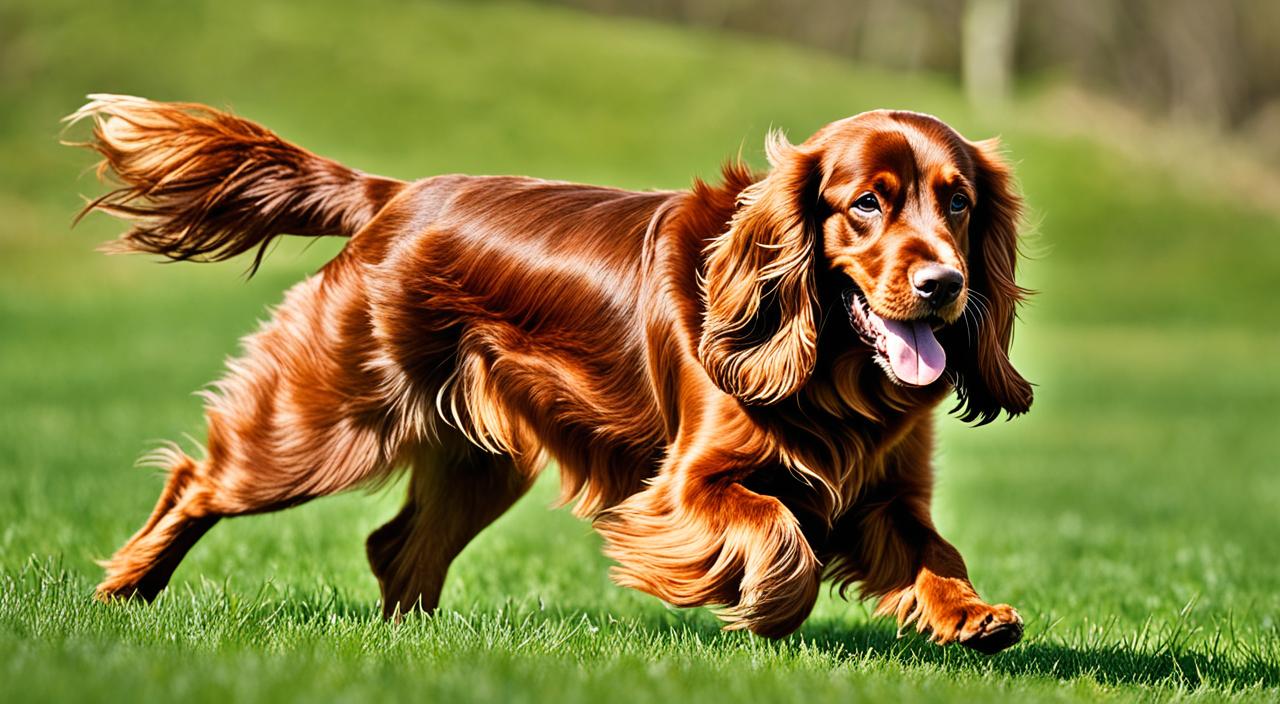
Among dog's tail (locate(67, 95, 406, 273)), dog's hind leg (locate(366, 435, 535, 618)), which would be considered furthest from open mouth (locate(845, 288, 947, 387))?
dog's tail (locate(67, 95, 406, 273))

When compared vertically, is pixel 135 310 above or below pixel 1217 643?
below

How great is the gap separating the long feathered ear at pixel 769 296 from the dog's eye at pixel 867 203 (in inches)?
5.9

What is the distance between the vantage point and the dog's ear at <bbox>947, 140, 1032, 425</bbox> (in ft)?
14.1

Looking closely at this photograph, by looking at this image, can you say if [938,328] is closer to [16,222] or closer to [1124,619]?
[1124,619]

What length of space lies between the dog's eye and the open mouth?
277 millimetres

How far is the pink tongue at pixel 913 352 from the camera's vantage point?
3.94 m

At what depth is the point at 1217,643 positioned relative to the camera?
4406mm

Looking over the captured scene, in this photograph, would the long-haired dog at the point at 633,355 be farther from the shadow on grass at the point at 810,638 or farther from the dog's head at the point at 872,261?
the shadow on grass at the point at 810,638

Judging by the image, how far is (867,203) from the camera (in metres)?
4.08

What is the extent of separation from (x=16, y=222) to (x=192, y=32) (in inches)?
355

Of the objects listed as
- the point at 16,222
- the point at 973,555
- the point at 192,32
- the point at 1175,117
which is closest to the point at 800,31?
the point at 1175,117

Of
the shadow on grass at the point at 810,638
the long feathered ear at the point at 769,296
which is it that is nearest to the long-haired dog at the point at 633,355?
the long feathered ear at the point at 769,296

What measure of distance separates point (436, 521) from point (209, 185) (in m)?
1.41

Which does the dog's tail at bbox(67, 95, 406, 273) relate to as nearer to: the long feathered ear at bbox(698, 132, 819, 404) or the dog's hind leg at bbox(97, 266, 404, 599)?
the dog's hind leg at bbox(97, 266, 404, 599)
